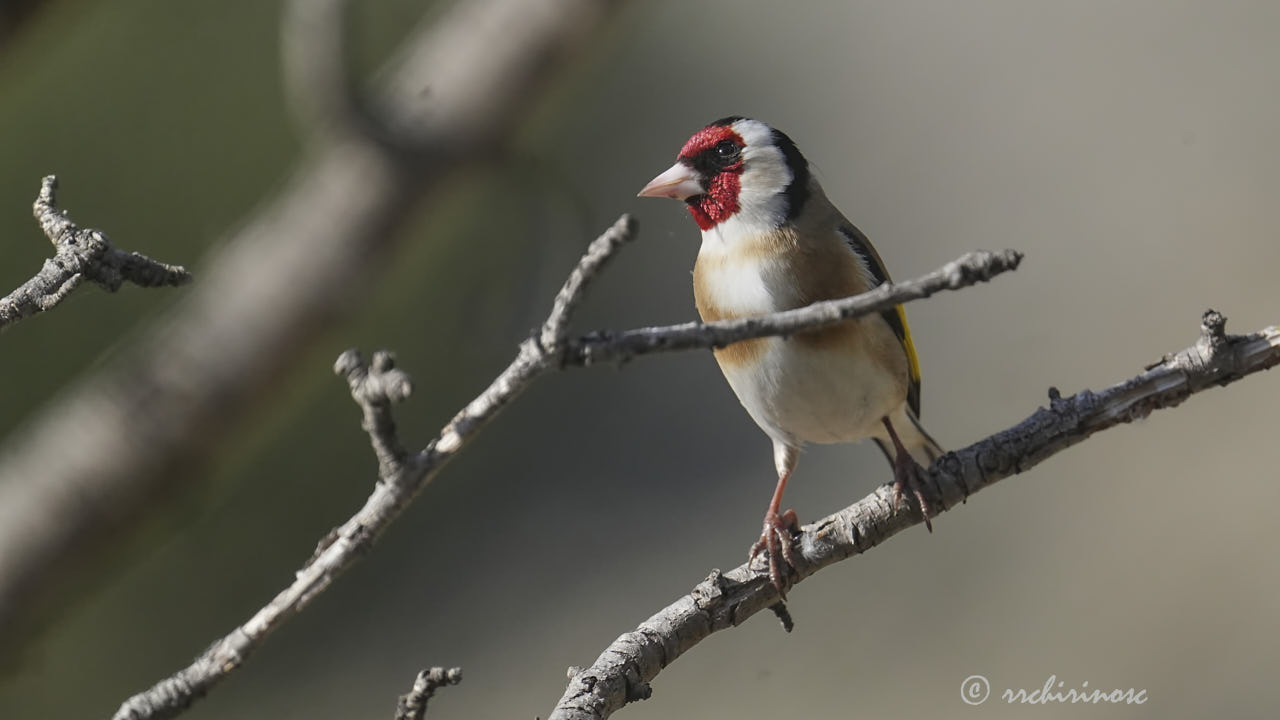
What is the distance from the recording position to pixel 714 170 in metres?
1.77

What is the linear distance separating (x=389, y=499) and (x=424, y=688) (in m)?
0.24

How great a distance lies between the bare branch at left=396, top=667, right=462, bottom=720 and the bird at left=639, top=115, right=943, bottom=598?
75 cm

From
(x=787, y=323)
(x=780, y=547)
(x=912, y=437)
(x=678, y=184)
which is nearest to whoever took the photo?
(x=787, y=323)

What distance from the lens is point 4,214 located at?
4.01m

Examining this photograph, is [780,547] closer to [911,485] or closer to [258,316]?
[911,485]

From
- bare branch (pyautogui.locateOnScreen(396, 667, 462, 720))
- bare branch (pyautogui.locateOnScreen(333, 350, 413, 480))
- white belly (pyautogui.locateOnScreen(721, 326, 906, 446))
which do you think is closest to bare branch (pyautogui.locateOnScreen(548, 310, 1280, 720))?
white belly (pyautogui.locateOnScreen(721, 326, 906, 446))

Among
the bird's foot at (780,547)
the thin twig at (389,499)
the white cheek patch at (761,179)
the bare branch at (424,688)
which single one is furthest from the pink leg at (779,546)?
the thin twig at (389,499)

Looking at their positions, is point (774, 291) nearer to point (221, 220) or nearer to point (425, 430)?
point (221, 220)

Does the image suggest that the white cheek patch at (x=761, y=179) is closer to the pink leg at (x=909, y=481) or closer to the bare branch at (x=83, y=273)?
the pink leg at (x=909, y=481)

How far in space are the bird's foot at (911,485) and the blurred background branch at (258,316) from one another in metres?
0.95

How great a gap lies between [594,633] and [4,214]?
2803mm

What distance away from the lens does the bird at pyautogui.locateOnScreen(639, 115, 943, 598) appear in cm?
173

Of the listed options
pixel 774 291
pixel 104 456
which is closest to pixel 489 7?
pixel 774 291

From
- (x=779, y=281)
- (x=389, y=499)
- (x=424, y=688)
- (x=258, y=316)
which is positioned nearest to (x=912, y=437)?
(x=779, y=281)
